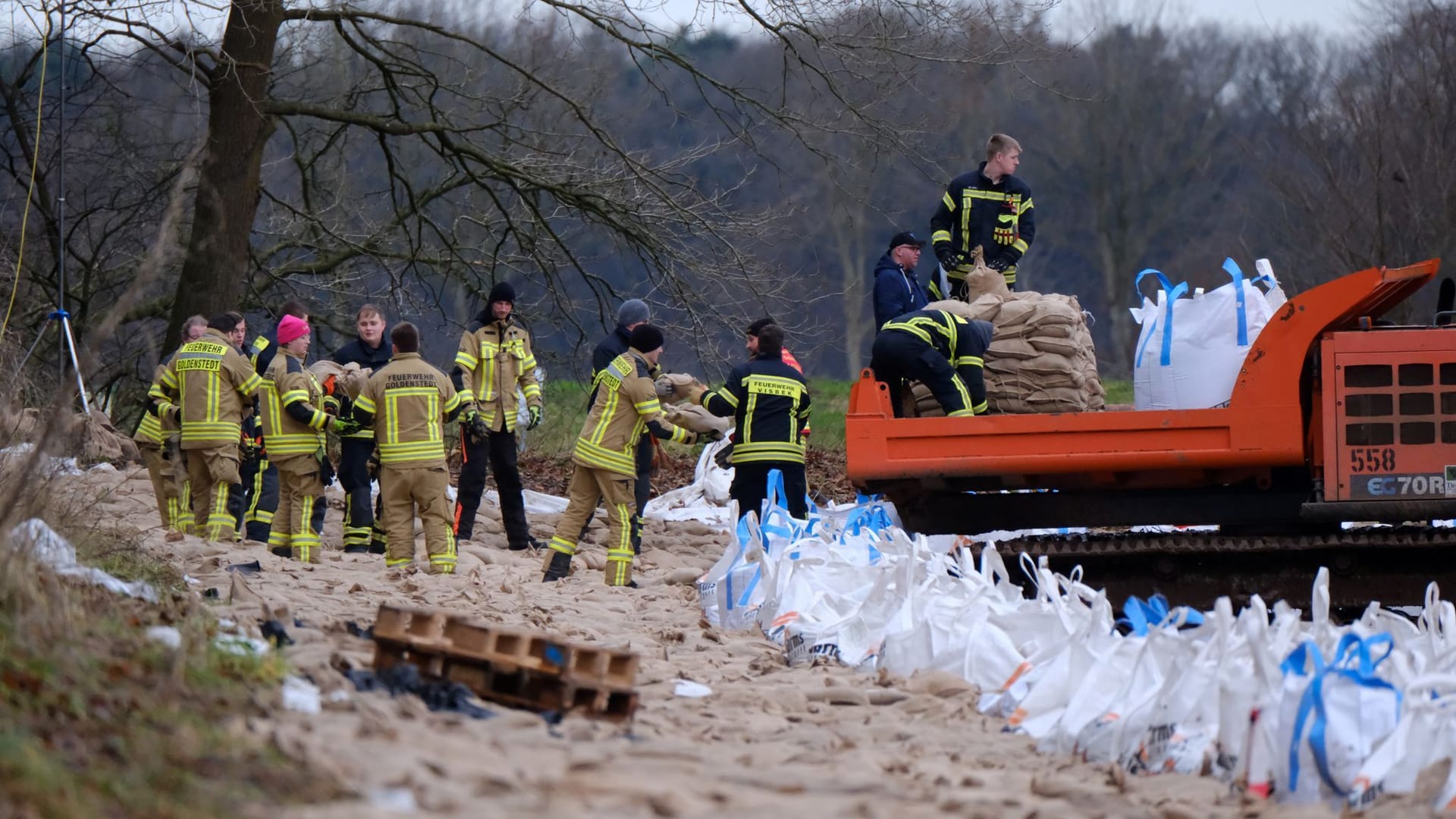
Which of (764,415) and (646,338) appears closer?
(646,338)

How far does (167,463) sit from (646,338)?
4.06m

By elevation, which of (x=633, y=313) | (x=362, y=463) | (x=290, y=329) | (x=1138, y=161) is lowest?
(x=362, y=463)

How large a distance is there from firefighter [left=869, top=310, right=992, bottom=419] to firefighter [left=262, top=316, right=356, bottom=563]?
11.7ft

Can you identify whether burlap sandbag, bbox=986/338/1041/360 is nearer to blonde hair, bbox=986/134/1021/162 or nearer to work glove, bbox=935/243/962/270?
work glove, bbox=935/243/962/270

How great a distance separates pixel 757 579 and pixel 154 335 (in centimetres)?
1115

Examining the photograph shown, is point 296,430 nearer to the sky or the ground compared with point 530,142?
nearer to the ground

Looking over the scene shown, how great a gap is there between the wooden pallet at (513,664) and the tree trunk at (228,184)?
32.1 ft

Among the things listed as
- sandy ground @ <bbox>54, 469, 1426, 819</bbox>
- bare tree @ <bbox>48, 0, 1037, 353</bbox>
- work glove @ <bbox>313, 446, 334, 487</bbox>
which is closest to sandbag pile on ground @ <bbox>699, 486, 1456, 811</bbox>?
sandy ground @ <bbox>54, 469, 1426, 819</bbox>

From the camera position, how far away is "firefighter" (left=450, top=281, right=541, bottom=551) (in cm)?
1123

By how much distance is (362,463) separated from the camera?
421 inches

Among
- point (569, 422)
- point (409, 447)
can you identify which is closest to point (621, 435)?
point (409, 447)

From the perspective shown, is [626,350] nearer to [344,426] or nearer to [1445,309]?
[344,426]

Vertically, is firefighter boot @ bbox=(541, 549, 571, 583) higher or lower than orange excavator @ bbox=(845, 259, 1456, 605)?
lower

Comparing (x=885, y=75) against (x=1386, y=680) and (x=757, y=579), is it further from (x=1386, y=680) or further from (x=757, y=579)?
(x=1386, y=680)
